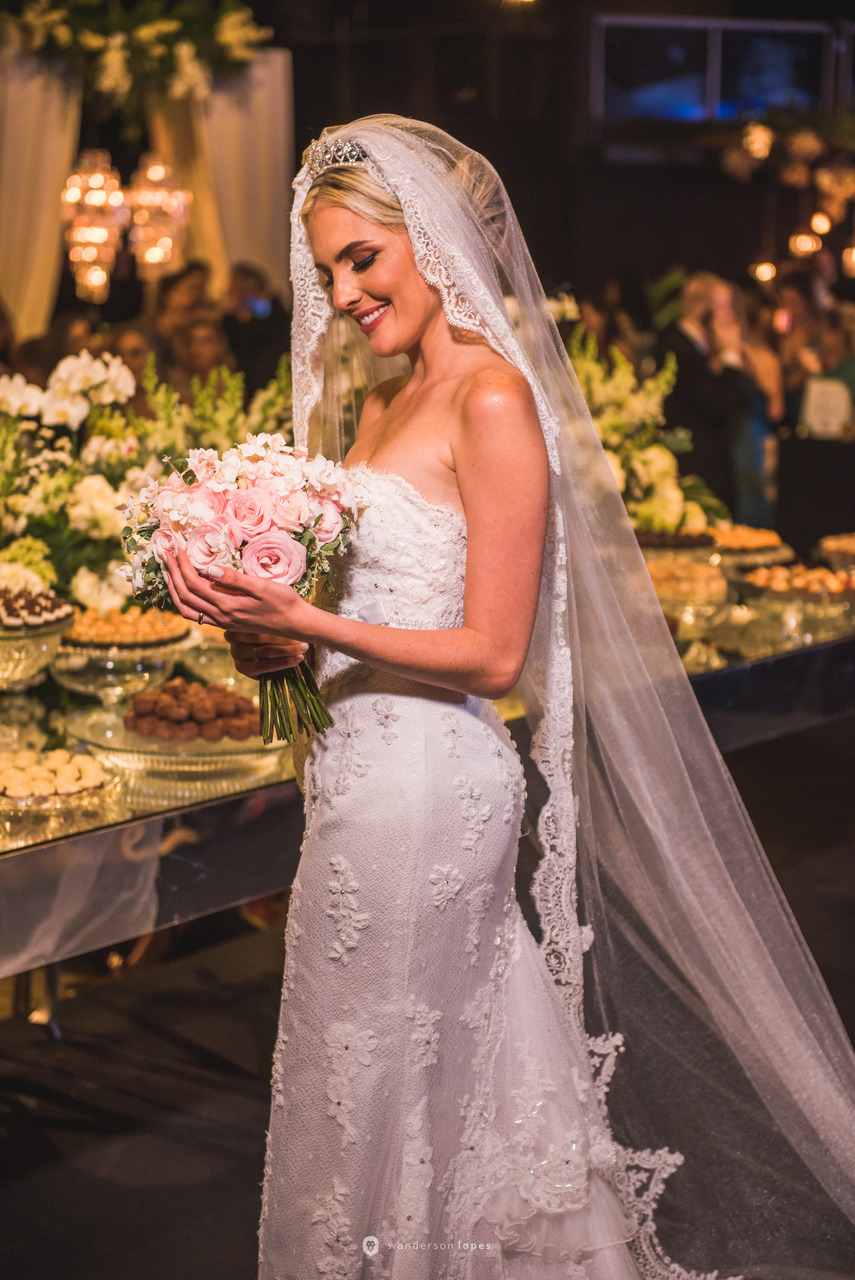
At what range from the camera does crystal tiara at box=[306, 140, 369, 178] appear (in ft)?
6.46

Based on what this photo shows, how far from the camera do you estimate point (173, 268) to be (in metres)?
9.66

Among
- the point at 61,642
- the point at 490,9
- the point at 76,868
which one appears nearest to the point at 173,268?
the point at 490,9

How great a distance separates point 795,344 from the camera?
397 inches

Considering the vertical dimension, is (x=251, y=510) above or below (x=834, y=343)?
above

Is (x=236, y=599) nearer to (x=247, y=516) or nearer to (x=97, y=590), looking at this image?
(x=247, y=516)

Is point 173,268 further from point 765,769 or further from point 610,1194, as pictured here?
point 610,1194

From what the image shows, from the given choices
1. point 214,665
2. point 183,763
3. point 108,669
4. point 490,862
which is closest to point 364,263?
point 490,862

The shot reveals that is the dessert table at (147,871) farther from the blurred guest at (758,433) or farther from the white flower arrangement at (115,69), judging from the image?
the white flower arrangement at (115,69)

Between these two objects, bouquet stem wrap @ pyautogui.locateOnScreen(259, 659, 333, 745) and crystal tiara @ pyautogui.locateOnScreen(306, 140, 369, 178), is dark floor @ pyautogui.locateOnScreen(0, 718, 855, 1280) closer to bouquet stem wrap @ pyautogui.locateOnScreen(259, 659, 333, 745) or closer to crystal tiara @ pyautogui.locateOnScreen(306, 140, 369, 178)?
bouquet stem wrap @ pyautogui.locateOnScreen(259, 659, 333, 745)

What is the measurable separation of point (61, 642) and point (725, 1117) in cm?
182

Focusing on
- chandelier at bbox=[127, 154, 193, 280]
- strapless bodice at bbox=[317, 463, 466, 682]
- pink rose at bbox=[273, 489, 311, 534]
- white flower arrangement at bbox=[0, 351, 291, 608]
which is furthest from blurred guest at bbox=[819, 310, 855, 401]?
pink rose at bbox=[273, 489, 311, 534]

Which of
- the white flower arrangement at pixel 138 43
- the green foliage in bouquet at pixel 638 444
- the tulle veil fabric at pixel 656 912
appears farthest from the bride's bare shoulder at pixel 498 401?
the white flower arrangement at pixel 138 43

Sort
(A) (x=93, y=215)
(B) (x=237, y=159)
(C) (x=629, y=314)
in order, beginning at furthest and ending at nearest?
1. (B) (x=237, y=159)
2. (C) (x=629, y=314)
3. (A) (x=93, y=215)

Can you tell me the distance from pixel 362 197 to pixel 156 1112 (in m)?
2.33
